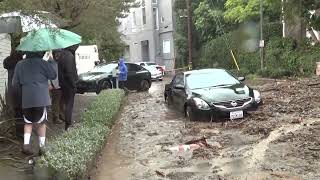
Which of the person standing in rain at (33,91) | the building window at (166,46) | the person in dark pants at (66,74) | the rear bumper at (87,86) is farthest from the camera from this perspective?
the building window at (166,46)

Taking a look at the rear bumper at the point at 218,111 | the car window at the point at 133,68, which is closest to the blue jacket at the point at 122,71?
the car window at the point at 133,68

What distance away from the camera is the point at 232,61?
36.9m

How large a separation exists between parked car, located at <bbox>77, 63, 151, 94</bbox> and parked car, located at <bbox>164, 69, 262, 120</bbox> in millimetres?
8800

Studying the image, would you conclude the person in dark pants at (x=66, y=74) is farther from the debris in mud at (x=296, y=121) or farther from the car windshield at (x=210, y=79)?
the debris in mud at (x=296, y=121)

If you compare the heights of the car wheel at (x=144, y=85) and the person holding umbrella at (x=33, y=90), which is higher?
the person holding umbrella at (x=33, y=90)

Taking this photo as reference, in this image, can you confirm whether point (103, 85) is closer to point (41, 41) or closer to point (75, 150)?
point (41, 41)

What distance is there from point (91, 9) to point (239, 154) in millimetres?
8594

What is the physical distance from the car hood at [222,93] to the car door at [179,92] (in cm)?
56

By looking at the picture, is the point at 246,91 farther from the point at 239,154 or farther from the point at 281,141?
the point at 239,154

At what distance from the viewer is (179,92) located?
14.1 metres

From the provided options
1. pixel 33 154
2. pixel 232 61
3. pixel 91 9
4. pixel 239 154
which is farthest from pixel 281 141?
pixel 232 61

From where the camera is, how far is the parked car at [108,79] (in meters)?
23.1

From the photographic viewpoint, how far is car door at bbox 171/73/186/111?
13783 millimetres

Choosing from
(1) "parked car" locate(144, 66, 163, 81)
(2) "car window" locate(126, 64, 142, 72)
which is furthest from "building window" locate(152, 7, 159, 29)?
(2) "car window" locate(126, 64, 142, 72)
